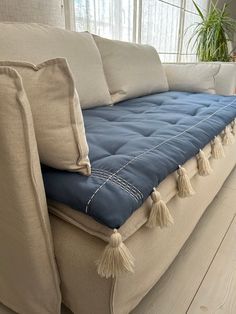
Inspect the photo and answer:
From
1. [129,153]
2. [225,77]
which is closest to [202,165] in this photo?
[129,153]

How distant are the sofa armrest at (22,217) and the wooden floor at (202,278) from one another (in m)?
0.16

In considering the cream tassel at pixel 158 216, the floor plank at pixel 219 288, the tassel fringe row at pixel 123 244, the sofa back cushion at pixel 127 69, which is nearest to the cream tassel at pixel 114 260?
the tassel fringe row at pixel 123 244

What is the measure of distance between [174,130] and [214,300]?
56 cm

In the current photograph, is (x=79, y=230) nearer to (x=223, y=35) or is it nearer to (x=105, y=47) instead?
(x=105, y=47)

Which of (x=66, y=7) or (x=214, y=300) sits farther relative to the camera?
(x=66, y=7)

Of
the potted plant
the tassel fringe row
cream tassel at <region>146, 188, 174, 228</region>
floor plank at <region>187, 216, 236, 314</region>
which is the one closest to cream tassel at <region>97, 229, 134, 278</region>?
the tassel fringe row

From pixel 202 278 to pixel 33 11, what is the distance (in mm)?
1449

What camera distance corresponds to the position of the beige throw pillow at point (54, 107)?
546mm

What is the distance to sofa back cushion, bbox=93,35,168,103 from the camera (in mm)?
1480

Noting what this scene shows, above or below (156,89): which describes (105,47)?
above

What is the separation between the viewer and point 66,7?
162 centimetres

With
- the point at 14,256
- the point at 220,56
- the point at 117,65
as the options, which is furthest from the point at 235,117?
the point at 220,56

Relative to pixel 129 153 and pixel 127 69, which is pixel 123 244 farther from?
pixel 127 69

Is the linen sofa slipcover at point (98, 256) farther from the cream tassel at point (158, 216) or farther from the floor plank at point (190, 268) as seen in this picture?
the floor plank at point (190, 268)
